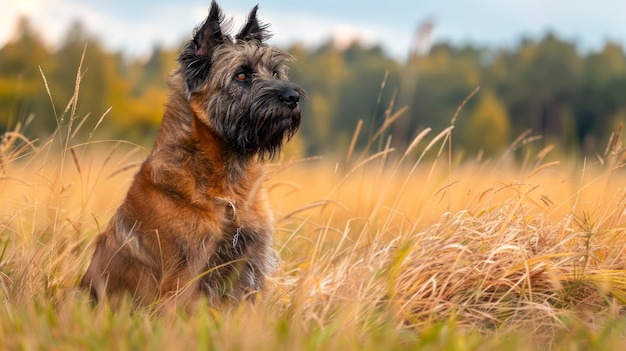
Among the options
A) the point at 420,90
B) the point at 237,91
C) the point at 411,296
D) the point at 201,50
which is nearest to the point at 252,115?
the point at 237,91

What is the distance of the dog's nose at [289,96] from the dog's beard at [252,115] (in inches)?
0.8

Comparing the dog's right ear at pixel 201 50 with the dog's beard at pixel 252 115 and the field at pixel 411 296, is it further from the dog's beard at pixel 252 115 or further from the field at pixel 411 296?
the field at pixel 411 296

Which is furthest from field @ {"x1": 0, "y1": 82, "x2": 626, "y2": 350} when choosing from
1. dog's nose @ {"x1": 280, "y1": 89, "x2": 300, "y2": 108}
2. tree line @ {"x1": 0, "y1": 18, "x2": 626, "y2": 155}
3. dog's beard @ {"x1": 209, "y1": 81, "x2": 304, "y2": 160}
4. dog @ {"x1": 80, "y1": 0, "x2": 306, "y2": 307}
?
tree line @ {"x1": 0, "y1": 18, "x2": 626, "y2": 155}

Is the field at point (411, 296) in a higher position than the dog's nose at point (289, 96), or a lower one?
lower

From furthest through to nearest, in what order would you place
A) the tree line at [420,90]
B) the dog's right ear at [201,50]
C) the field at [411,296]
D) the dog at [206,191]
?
the tree line at [420,90]
the dog's right ear at [201,50]
the dog at [206,191]
the field at [411,296]

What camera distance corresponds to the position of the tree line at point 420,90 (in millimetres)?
35969

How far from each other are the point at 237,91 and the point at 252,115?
186 millimetres

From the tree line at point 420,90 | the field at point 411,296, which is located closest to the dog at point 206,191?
the field at point 411,296

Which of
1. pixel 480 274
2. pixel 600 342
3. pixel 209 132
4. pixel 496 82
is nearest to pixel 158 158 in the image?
pixel 209 132

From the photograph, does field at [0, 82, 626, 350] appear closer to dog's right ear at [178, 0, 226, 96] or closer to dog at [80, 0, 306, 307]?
dog at [80, 0, 306, 307]

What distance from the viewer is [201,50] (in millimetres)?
4727

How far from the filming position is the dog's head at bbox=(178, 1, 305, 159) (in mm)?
4590

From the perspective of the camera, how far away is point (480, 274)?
14.5 feet

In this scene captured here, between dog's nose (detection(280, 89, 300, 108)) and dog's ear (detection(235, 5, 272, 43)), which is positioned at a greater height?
dog's ear (detection(235, 5, 272, 43))
